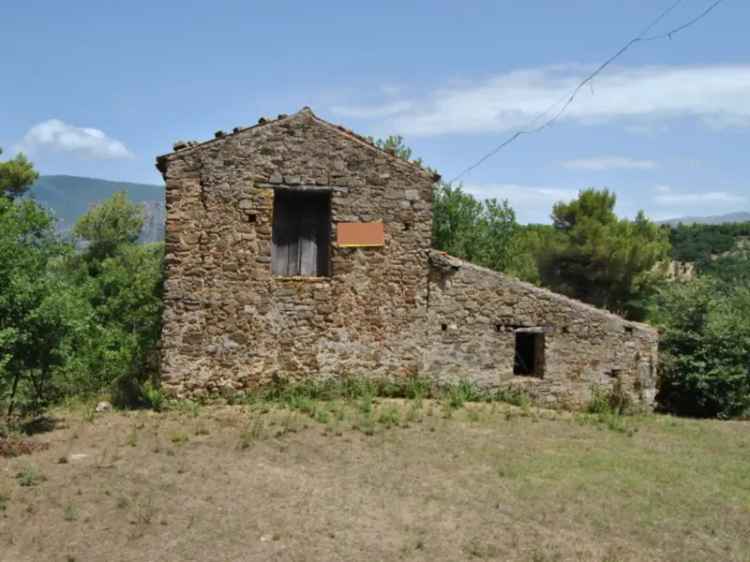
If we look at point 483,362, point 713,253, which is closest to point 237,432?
point 483,362

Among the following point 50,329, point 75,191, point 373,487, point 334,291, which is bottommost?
point 373,487

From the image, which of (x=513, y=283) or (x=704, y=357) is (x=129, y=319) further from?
(x=704, y=357)

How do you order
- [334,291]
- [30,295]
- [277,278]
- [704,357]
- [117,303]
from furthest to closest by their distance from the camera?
1. [117,303]
2. [704,357]
3. [334,291]
4. [277,278]
5. [30,295]

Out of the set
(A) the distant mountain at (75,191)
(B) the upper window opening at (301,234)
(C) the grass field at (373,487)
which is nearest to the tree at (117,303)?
(C) the grass field at (373,487)

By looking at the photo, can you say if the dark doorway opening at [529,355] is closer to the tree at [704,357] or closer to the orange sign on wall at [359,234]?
the tree at [704,357]

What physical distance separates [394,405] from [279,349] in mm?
Answer: 2095

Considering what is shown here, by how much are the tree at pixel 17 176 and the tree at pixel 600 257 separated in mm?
21517

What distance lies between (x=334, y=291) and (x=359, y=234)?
3.41 feet

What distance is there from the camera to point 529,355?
46.6ft

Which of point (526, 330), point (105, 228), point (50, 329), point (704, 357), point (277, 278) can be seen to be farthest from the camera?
point (105, 228)

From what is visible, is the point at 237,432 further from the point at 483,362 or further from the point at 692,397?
the point at 692,397

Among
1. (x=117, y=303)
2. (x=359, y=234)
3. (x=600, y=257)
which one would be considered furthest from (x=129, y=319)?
(x=600, y=257)

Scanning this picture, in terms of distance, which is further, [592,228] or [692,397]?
[592,228]

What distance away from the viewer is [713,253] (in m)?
51.2
